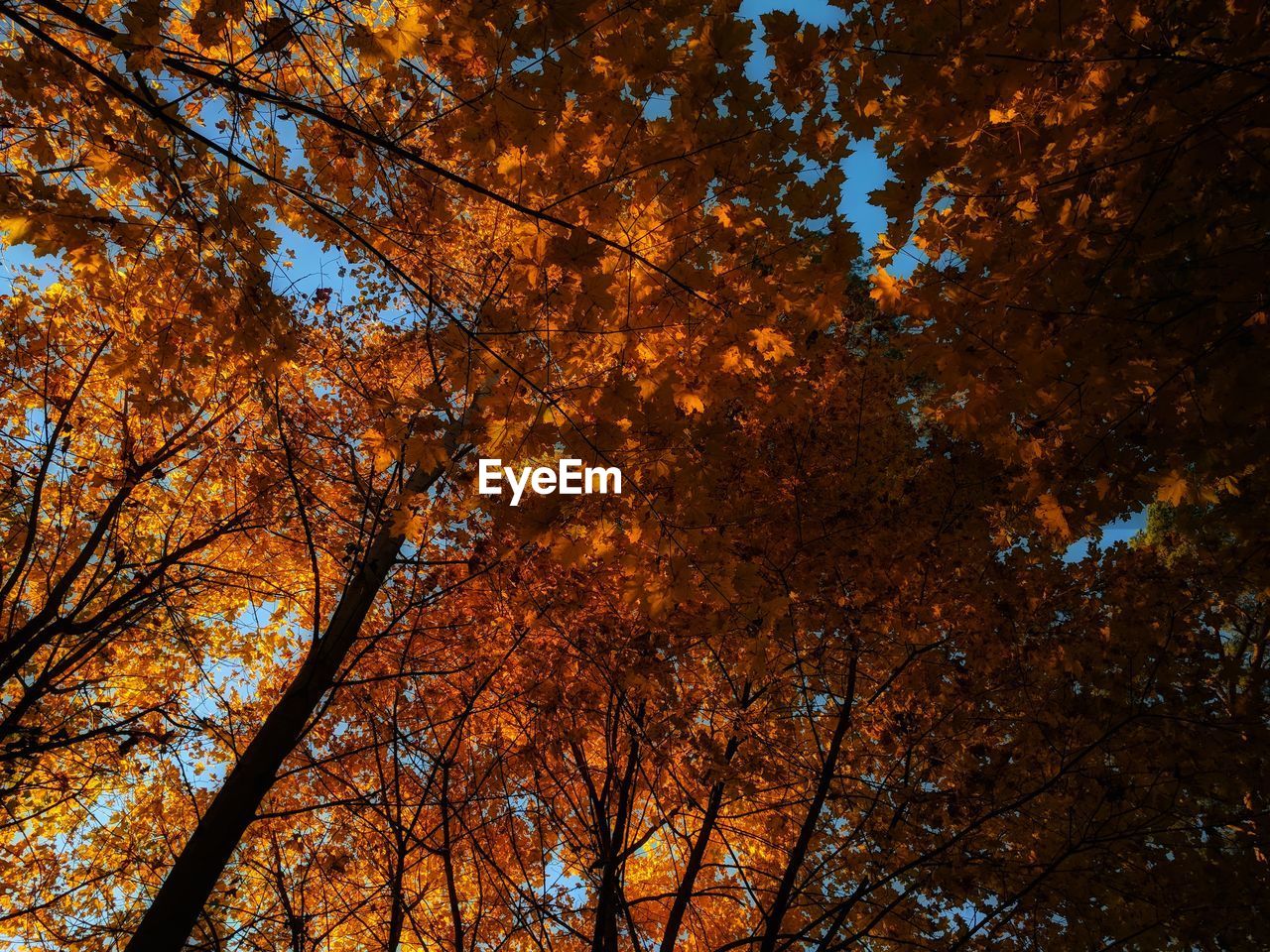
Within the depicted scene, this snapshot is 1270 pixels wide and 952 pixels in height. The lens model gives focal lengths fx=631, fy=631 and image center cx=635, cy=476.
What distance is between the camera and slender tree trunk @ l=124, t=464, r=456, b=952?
122 inches

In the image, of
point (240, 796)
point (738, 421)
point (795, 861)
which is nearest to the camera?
point (795, 861)

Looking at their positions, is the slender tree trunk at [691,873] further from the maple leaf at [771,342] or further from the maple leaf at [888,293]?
the maple leaf at [888,293]

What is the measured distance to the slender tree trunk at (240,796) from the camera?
3092mm

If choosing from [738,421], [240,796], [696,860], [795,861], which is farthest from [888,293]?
[240,796]

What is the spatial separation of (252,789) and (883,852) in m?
3.45

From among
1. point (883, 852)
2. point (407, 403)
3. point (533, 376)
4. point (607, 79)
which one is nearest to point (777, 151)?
point (607, 79)

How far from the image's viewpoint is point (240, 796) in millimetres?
3420

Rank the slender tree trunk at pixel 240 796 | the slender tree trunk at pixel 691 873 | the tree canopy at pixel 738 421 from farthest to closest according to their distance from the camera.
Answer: the slender tree trunk at pixel 691 873, the slender tree trunk at pixel 240 796, the tree canopy at pixel 738 421

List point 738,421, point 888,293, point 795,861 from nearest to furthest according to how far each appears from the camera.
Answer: point 888,293
point 795,861
point 738,421

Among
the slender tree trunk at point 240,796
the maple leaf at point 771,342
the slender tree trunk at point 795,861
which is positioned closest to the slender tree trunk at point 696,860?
the slender tree trunk at point 795,861

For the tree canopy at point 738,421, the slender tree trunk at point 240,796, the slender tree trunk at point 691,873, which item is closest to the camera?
the tree canopy at point 738,421

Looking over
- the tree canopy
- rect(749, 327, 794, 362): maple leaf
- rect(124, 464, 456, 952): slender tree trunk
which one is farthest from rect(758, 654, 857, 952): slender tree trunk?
rect(124, 464, 456, 952): slender tree trunk

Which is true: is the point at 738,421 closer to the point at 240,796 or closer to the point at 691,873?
the point at 691,873

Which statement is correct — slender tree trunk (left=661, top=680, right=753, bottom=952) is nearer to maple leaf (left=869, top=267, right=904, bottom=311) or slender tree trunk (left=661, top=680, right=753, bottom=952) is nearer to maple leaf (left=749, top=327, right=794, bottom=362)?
maple leaf (left=749, top=327, right=794, bottom=362)
